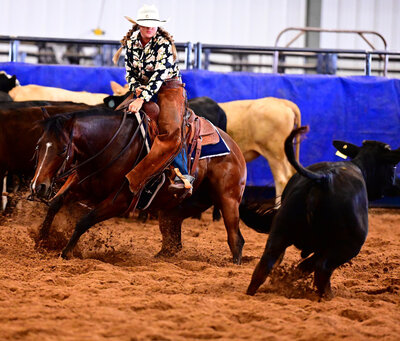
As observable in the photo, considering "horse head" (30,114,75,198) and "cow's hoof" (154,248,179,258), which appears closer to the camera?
"horse head" (30,114,75,198)

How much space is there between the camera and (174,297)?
13.1 ft

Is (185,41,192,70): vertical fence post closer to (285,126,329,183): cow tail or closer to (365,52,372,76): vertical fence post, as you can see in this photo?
(365,52,372,76): vertical fence post

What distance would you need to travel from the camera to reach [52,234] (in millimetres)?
5773

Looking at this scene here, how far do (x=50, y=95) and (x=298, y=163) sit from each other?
17.7 ft

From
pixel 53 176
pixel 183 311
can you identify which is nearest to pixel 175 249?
pixel 53 176

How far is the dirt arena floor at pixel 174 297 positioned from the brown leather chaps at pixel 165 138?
0.71 m

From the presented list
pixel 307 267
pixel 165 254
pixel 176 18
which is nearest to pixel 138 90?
pixel 165 254

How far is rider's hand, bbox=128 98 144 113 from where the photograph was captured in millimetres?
5238

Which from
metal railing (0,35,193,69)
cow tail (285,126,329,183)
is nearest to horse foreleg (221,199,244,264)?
cow tail (285,126,329,183)

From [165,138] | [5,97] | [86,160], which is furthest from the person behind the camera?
[5,97]

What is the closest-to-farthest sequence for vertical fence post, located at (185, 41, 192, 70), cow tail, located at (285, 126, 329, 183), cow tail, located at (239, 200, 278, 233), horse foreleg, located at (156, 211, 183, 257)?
cow tail, located at (285, 126, 329, 183)
cow tail, located at (239, 200, 278, 233)
horse foreleg, located at (156, 211, 183, 257)
vertical fence post, located at (185, 41, 192, 70)

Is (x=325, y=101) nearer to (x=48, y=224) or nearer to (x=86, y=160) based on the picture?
(x=48, y=224)

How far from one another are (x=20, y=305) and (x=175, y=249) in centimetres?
236

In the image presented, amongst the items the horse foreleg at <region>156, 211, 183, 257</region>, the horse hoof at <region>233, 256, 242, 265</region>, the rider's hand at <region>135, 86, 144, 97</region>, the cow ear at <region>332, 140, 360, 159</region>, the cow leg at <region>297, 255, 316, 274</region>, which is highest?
the rider's hand at <region>135, 86, 144, 97</region>
